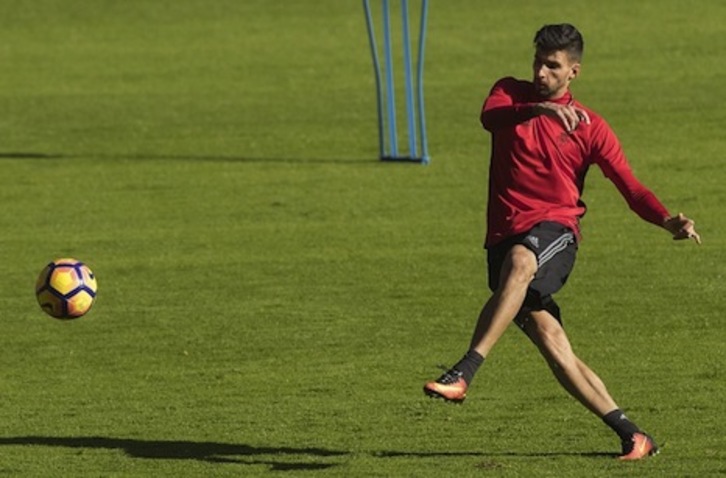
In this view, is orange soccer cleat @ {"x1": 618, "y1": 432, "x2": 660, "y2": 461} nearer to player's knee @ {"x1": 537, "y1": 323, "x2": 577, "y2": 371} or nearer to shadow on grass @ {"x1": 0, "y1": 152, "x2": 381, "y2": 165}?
player's knee @ {"x1": 537, "y1": 323, "x2": 577, "y2": 371}

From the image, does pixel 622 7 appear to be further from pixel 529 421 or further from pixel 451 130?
pixel 529 421

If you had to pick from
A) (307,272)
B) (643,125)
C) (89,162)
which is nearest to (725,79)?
(643,125)

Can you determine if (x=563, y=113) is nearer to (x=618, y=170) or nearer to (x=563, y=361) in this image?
(x=618, y=170)

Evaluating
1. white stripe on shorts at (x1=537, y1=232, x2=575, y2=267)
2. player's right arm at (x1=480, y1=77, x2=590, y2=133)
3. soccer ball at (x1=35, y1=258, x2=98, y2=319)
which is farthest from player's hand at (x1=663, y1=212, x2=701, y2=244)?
soccer ball at (x1=35, y1=258, x2=98, y2=319)

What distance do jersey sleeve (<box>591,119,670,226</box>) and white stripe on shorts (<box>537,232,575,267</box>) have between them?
39 cm

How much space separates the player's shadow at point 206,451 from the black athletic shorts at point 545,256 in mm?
1491

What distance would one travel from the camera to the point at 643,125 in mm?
26797

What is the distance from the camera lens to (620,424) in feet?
34.4

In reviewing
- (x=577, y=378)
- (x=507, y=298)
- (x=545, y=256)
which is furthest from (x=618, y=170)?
(x=577, y=378)

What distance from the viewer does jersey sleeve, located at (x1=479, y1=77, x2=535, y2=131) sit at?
33.0 ft

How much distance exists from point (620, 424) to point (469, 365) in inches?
41.7

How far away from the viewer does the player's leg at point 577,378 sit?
10.3 meters

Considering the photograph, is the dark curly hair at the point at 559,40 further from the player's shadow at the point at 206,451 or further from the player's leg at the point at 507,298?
the player's shadow at the point at 206,451

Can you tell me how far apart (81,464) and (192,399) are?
6.76 ft
